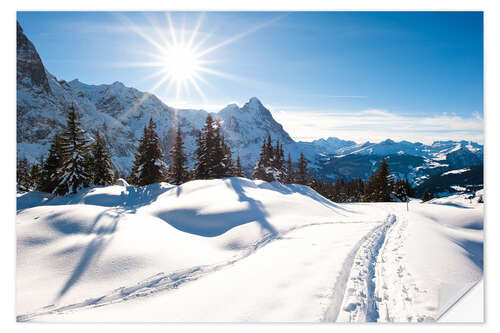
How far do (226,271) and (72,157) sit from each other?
19.1 metres

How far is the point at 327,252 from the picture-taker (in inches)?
278

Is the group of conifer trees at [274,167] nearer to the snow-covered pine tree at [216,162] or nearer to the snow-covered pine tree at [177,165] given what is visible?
the snow-covered pine tree at [216,162]

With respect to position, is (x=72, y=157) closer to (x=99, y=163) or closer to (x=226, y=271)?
(x=99, y=163)

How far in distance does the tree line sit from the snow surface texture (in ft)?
30.3

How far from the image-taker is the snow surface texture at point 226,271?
15.8 ft

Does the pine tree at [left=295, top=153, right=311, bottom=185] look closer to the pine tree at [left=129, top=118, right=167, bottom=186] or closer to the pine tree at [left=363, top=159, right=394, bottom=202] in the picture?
the pine tree at [left=363, top=159, right=394, bottom=202]

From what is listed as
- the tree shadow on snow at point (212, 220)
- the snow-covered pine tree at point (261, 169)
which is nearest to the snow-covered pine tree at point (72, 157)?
the tree shadow on snow at point (212, 220)

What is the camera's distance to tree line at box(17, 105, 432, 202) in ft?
61.2

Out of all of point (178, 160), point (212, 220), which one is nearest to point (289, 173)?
point (178, 160)

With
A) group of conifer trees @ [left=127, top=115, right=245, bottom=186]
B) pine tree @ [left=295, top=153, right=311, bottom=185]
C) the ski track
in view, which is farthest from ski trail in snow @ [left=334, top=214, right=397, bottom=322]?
pine tree @ [left=295, top=153, right=311, bottom=185]
